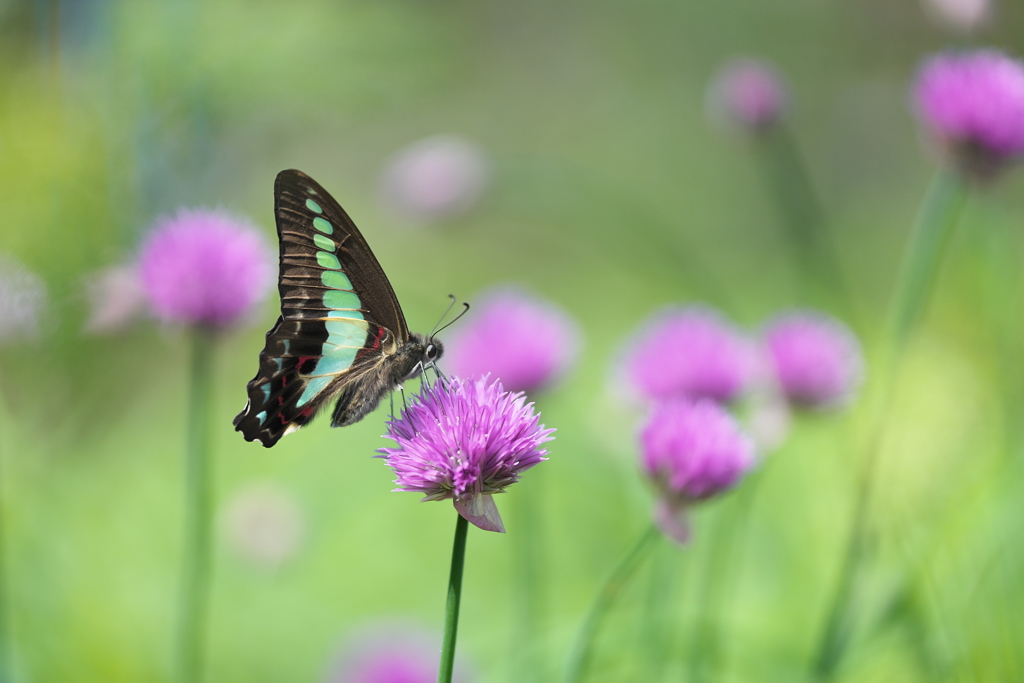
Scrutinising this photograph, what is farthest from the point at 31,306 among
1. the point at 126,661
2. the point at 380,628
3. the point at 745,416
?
the point at 745,416

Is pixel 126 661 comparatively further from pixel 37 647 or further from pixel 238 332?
pixel 238 332

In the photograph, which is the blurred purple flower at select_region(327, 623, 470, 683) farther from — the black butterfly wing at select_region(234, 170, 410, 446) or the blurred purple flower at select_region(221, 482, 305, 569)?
the blurred purple flower at select_region(221, 482, 305, 569)

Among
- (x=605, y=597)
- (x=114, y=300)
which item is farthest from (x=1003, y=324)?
(x=114, y=300)

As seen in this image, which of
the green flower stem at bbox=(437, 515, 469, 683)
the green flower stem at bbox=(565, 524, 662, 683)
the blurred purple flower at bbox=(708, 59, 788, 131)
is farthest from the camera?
the blurred purple flower at bbox=(708, 59, 788, 131)

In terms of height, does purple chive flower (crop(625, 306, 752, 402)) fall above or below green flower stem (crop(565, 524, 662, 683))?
above

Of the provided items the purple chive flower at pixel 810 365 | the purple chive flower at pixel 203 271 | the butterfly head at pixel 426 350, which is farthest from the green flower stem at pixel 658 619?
the purple chive flower at pixel 203 271

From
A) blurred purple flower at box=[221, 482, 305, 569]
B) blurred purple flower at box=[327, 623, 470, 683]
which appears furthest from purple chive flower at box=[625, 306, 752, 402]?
blurred purple flower at box=[221, 482, 305, 569]
